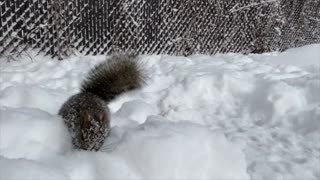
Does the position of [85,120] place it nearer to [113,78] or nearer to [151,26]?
[113,78]

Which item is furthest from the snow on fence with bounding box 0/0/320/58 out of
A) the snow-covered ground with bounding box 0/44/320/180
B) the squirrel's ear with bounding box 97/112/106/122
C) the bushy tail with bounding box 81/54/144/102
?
the squirrel's ear with bounding box 97/112/106/122

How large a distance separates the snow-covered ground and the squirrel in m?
0.08

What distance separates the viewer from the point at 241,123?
384 centimetres

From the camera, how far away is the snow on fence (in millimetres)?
5922

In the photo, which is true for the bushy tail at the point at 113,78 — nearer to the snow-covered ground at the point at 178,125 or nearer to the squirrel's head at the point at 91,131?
the snow-covered ground at the point at 178,125

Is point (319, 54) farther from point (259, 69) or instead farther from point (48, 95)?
point (48, 95)

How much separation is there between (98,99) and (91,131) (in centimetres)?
33

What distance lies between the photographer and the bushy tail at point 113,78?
3.04 metres

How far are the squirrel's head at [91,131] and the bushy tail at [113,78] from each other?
1.72 ft

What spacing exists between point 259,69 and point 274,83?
117cm

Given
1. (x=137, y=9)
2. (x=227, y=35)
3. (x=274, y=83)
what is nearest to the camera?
(x=274, y=83)

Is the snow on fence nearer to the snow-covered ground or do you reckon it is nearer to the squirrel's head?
the snow-covered ground

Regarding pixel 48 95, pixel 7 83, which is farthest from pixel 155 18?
pixel 48 95

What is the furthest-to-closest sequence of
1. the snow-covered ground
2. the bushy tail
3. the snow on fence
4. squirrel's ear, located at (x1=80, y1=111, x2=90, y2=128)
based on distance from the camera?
the snow on fence → the bushy tail → squirrel's ear, located at (x1=80, y1=111, x2=90, y2=128) → the snow-covered ground
